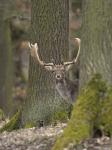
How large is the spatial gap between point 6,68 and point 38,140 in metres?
12.9

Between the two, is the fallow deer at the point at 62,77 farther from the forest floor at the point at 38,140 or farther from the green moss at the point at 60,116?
the forest floor at the point at 38,140

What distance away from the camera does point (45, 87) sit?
43.8 feet

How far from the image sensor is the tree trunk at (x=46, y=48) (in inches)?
523

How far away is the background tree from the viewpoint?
10000 millimetres

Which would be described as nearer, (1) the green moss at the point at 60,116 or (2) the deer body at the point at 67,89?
(1) the green moss at the point at 60,116

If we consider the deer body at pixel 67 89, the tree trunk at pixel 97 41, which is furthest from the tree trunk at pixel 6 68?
the tree trunk at pixel 97 41

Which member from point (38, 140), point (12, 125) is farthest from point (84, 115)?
point (12, 125)

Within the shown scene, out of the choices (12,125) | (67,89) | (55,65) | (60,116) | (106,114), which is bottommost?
(12,125)

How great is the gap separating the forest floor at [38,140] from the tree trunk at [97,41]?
43.9 inches

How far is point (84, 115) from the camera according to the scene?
1013 centimetres

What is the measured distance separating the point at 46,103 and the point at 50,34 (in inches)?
54.3

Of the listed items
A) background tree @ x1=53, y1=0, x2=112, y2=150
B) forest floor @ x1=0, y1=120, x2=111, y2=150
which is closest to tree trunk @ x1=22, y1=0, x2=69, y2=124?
forest floor @ x1=0, y1=120, x2=111, y2=150

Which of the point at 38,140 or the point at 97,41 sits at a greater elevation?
the point at 97,41

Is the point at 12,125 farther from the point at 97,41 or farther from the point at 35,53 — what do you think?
the point at 97,41
